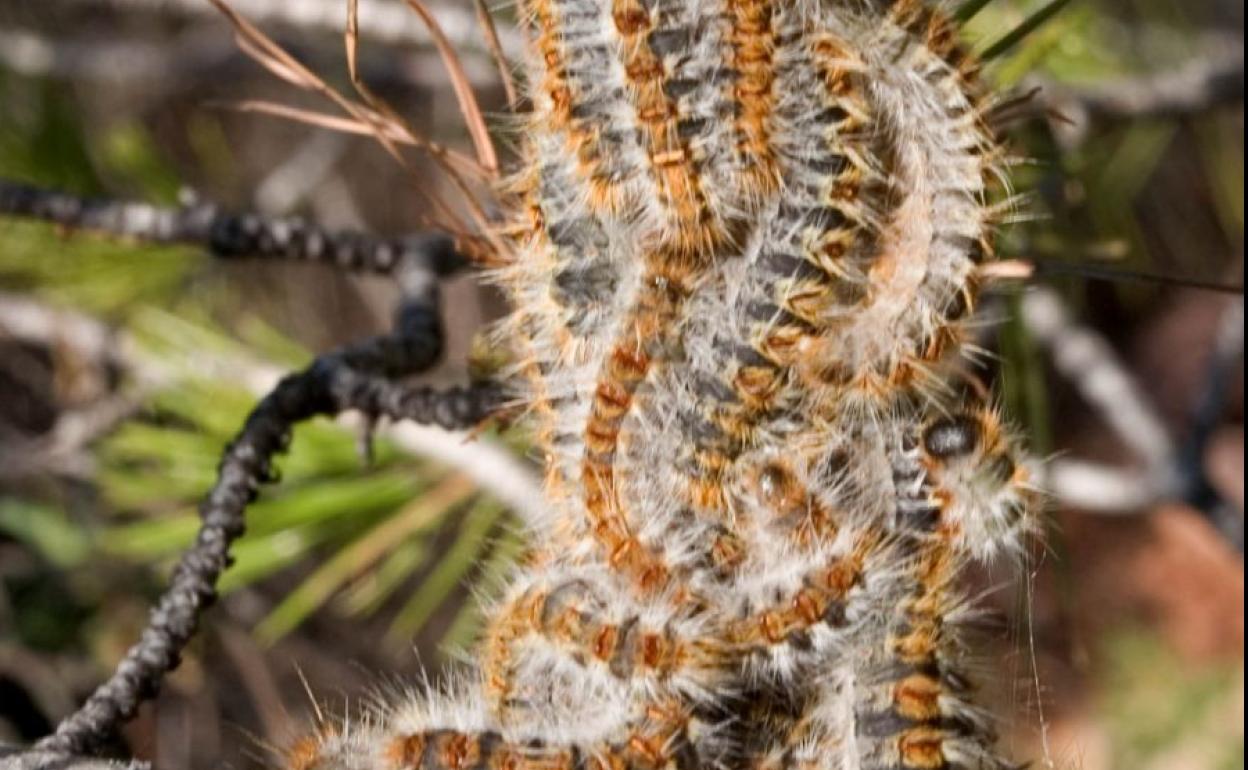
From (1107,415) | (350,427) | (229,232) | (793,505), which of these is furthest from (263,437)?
(1107,415)

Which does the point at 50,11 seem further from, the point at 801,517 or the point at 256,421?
the point at 801,517

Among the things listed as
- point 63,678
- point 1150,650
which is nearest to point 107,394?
point 63,678

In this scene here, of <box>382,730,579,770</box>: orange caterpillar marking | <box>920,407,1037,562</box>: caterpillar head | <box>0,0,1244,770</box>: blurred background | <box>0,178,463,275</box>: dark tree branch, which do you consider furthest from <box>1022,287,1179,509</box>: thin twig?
<box>382,730,579,770</box>: orange caterpillar marking

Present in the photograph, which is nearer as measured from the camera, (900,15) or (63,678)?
(900,15)

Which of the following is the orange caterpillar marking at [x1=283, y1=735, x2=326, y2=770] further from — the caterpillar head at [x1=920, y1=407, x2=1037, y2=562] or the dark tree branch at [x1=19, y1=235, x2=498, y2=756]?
the caterpillar head at [x1=920, y1=407, x2=1037, y2=562]

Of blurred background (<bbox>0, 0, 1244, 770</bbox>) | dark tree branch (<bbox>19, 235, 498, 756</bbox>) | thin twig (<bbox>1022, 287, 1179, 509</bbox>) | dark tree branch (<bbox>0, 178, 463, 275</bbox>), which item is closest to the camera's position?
dark tree branch (<bbox>19, 235, 498, 756</bbox>)

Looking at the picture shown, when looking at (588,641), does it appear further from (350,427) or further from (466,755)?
(350,427)

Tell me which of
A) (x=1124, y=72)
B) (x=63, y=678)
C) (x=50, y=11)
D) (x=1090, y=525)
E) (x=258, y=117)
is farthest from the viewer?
(x=1090, y=525)
